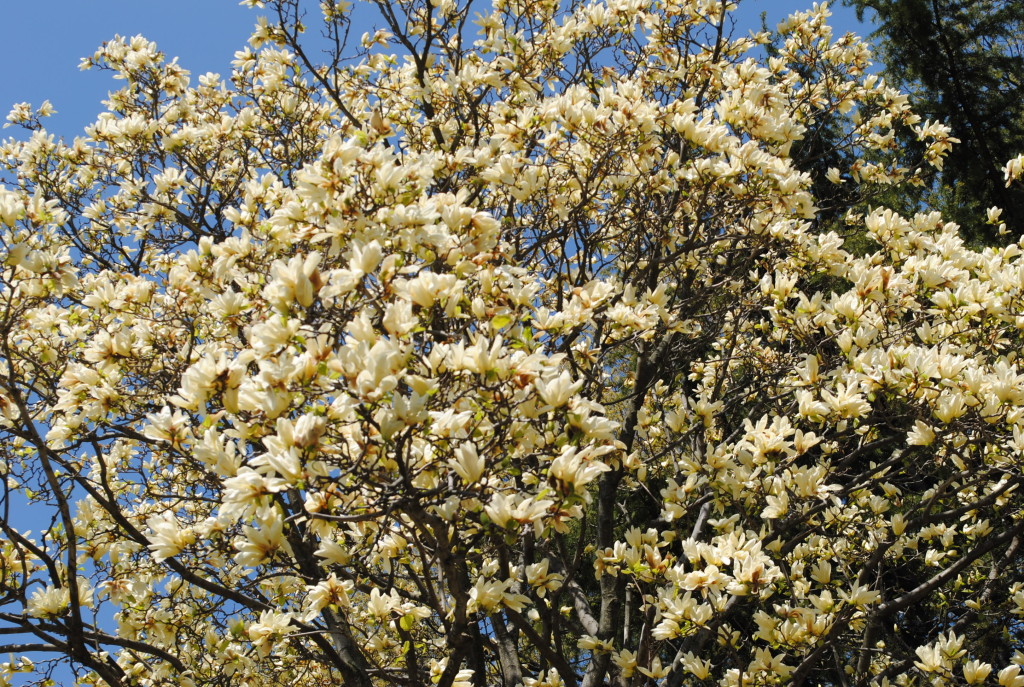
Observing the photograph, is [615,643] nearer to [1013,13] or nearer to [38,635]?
[38,635]

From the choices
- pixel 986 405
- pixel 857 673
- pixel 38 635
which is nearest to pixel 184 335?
pixel 38 635

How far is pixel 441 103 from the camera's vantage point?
563 centimetres

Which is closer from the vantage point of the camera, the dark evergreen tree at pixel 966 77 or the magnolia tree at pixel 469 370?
Result: the magnolia tree at pixel 469 370

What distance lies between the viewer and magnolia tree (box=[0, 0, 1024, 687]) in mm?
2510

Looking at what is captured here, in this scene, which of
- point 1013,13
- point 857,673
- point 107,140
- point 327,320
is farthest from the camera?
point 1013,13

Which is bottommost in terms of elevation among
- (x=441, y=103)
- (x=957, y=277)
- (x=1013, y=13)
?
(x=957, y=277)

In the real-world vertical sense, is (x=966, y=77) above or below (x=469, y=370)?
above

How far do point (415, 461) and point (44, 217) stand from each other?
212 centimetres

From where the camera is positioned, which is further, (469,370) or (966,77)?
(966,77)

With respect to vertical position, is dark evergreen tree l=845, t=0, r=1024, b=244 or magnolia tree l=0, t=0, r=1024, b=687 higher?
dark evergreen tree l=845, t=0, r=1024, b=244

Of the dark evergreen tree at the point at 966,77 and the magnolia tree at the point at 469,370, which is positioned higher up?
the dark evergreen tree at the point at 966,77

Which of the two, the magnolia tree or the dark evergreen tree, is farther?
the dark evergreen tree

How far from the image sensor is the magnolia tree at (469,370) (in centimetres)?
251

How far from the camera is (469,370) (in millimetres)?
2496
